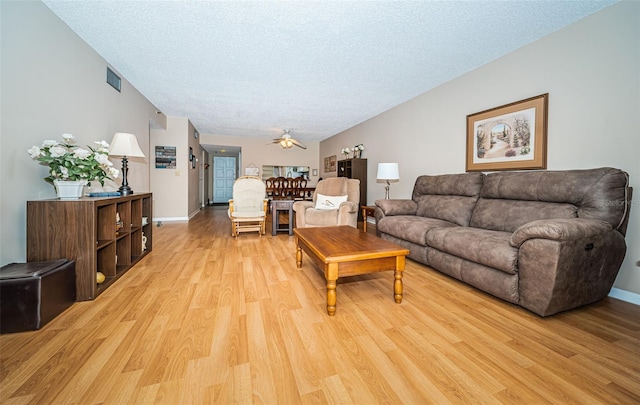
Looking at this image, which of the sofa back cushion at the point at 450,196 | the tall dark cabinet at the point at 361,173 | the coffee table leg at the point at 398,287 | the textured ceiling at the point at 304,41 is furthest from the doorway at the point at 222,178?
the coffee table leg at the point at 398,287

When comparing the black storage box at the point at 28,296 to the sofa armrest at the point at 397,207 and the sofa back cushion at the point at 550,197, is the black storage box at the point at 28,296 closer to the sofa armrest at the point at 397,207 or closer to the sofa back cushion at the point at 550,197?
the sofa armrest at the point at 397,207

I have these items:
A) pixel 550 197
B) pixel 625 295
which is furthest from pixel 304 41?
pixel 625 295

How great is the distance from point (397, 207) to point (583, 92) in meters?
2.05

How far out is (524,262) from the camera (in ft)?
5.66

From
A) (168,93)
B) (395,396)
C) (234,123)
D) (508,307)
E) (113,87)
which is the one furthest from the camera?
(234,123)

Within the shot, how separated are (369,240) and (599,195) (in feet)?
5.70

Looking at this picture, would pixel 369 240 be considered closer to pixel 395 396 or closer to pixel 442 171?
pixel 395 396

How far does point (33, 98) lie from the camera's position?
6.48 feet

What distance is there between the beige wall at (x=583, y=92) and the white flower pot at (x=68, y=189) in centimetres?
412

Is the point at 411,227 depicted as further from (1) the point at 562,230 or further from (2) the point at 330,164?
(2) the point at 330,164

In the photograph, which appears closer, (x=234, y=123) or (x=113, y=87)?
(x=113, y=87)

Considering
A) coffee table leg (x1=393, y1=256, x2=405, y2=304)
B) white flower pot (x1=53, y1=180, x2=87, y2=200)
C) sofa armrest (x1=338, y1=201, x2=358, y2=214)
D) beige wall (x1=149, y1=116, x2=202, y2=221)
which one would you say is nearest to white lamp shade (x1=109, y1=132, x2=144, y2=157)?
white flower pot (x1=53, y1=180, x2=87, y2=200)

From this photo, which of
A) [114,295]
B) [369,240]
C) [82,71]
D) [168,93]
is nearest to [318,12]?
[369,240]

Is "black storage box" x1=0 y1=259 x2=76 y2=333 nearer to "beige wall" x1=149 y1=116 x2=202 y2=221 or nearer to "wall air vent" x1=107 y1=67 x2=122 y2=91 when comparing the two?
"wall air vent" x1=107 y1=67 x2=122 y2=91
